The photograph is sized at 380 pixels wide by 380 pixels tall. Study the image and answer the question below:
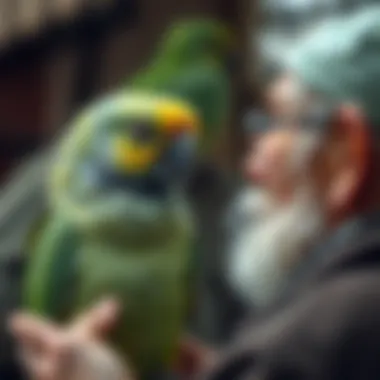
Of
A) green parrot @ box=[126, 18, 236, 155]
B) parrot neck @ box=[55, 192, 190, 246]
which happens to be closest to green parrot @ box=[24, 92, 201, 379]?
parrot neck @ box=[55, 192, 190, 246]

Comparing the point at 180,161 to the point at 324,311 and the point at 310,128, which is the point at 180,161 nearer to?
the point at 310,128

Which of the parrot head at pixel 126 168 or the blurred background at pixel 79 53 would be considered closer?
the parrot head at pixel 126 168

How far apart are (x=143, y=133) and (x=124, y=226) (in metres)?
0.09

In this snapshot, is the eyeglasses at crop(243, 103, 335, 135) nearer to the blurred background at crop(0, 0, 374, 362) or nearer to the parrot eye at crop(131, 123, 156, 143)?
the parrot eye at crop(131, 123, 156, 143)

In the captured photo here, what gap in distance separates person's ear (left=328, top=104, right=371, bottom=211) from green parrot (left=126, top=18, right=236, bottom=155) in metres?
0.31

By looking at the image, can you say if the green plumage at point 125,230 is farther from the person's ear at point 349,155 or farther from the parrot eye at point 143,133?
the person's ear at point 349,155

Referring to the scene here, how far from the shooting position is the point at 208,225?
1.25 metres

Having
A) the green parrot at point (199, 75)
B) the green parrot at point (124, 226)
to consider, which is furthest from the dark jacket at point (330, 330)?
the green parrot at point (199, 75)

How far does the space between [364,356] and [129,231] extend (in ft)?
1.09

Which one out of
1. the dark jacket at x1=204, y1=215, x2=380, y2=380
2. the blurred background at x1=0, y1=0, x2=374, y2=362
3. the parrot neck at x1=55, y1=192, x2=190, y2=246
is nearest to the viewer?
the dark jacket at x1=204, y1=215, x2=380, y2=380

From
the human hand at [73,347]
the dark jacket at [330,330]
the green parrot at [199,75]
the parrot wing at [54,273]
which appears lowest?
the dark jacket at [330,330]

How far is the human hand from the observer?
999mm

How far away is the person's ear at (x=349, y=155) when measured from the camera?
2.83ft

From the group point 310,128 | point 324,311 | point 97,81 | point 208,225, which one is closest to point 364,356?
point 324,311
